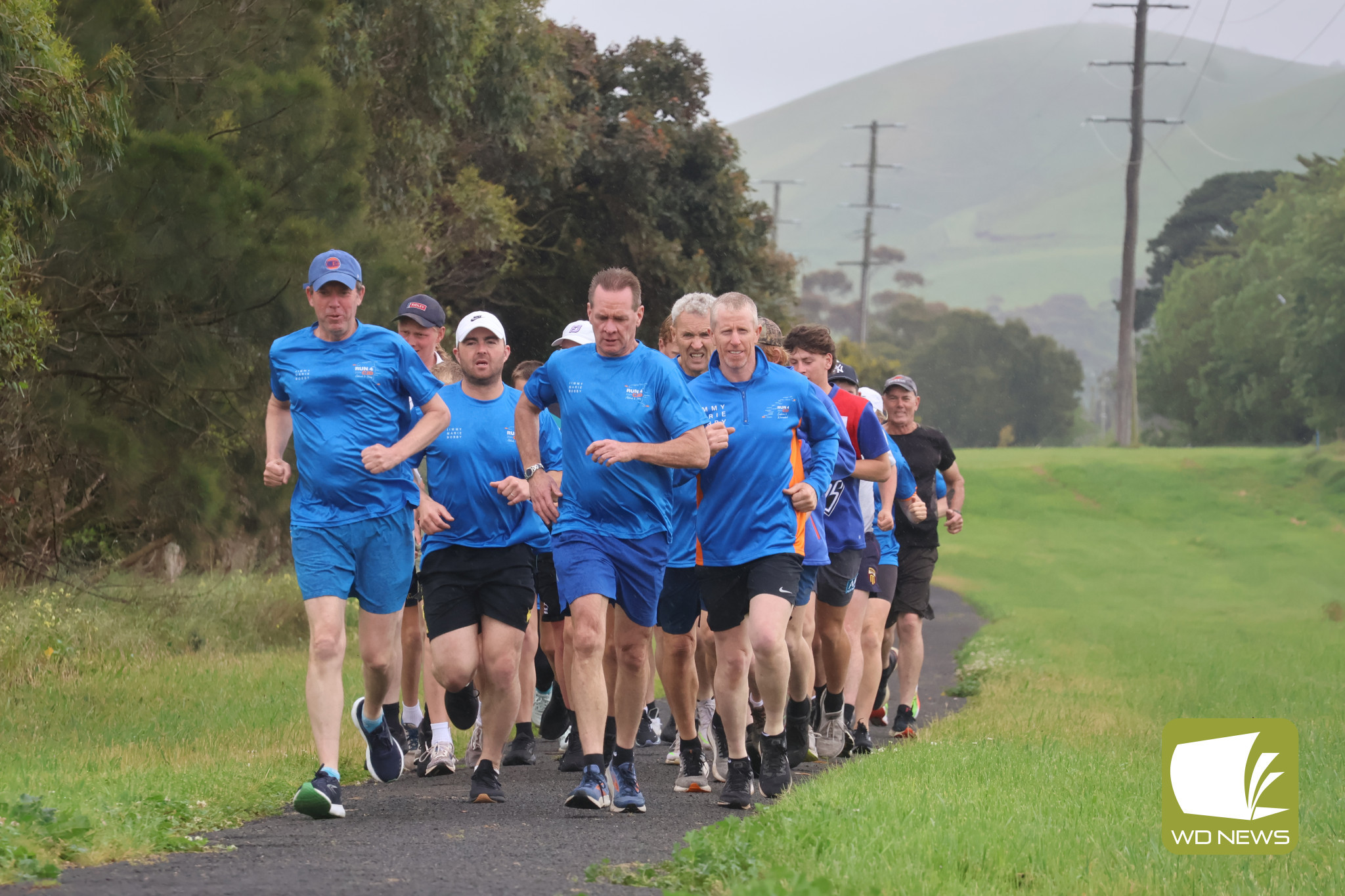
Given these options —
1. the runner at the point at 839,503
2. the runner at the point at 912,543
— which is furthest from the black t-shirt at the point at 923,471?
the runner at the point at 839,503

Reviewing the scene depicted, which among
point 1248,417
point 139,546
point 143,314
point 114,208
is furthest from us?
point 1248,417

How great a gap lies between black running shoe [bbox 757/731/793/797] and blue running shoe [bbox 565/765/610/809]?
86cm

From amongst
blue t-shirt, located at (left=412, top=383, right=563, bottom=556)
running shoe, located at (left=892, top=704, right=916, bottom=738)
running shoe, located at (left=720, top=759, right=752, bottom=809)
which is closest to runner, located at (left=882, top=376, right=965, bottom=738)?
running shoe, located at (left=892, top=704, right=916, bottom=738)

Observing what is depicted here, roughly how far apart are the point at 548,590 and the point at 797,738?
1.86 meters

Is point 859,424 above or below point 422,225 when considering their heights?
below

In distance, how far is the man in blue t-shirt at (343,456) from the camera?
291 inches

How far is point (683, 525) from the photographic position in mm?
7930

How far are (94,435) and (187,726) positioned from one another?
2669 mm

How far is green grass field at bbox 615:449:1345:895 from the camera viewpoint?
5957 mm

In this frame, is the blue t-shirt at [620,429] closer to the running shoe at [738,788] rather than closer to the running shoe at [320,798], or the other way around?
the running shoe at [738,788]

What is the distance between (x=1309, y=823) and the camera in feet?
23.9

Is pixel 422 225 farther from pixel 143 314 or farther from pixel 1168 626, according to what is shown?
pixel 1168 626

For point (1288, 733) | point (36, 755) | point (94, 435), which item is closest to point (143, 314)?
point (94, 435)

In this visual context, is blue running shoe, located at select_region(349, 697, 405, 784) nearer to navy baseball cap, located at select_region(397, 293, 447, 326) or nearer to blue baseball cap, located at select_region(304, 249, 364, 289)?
blue baseball cap, located at select_region(304, 249, 364, 289)
